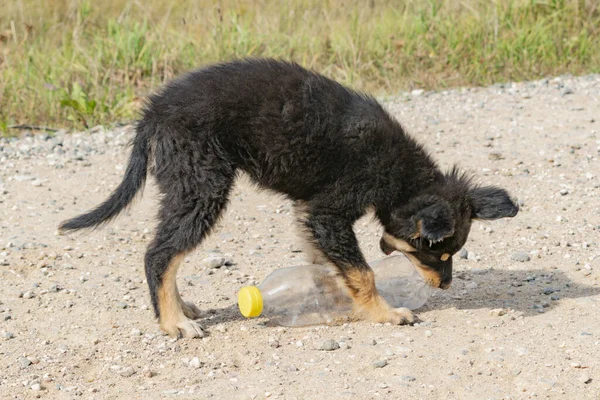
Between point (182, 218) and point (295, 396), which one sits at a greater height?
point (182, 218)

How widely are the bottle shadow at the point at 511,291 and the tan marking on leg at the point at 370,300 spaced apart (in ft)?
1.13

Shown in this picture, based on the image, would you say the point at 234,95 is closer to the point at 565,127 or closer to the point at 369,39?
the point at 565,127

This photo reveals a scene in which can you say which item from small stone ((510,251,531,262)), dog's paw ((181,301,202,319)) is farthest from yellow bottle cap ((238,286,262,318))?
small stone ((510,251,531,262))

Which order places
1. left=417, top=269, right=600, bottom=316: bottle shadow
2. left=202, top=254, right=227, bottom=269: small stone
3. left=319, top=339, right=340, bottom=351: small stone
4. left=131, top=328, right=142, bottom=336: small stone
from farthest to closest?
left=202, top=254, right=227, bottom=269: small stone
left=417, top=269, right=600, bottom=316: bottle shadow
left=131, top=328, right=142, bottom=336: small stone
left=319, top=339, right=340, bottom=351: small stone

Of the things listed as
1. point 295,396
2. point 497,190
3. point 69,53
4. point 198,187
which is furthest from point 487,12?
point 295,396

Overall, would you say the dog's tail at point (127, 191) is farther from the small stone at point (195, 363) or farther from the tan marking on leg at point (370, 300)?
the tan marking on leg at point (370, 300)

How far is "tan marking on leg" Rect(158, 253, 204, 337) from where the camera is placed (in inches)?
176

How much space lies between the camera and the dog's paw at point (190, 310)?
475 centimetres

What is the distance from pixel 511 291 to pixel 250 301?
5.44ft

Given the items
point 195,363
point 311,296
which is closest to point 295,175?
point 311,296

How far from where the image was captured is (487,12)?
9547 millimetres

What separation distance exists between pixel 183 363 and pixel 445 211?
1.59m

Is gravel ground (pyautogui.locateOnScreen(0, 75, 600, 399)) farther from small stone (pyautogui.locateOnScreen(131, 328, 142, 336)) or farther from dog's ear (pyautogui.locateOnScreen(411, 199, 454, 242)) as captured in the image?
dog's ear (pyautogui.locateOnScreen(411, 199, 454, 242))

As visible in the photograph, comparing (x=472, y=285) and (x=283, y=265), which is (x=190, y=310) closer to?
(x=283, y=265)
